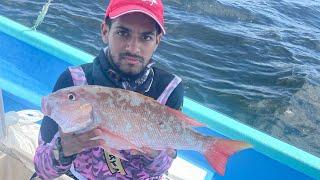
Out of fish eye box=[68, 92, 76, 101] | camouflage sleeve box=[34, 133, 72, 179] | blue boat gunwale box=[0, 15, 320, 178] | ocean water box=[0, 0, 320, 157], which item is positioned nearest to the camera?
fish eye box=[68, 92, 76, 101]

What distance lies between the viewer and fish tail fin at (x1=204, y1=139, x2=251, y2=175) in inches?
86.3

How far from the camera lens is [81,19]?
916 centimetres

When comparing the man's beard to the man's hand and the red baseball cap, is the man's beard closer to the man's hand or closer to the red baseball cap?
the red baseball cap

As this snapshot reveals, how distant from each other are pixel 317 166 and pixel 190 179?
110 cm

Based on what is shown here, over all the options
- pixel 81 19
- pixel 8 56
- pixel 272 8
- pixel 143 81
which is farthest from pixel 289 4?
pixel 143 81

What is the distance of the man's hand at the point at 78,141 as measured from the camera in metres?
2.03

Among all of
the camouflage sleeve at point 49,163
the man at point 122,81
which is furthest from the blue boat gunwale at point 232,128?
the camouflage sleeve at point 49,163

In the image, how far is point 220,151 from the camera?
7.23 ft

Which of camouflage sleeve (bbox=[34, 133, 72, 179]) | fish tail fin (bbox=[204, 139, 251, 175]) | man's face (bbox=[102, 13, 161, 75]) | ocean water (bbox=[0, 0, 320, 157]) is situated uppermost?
man's face (bbox=[102, 13, 161, 75])

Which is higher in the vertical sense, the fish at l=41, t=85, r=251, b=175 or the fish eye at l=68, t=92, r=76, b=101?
the fish eye at l=68, t=92, r=76, b=101

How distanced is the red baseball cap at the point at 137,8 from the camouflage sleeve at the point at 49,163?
2.62ft

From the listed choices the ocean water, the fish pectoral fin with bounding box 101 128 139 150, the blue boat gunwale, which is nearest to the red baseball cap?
the fish pectoral fin with bounding box 101 128 139 150

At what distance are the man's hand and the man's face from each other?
565mm

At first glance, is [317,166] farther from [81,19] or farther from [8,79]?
[81,19]
